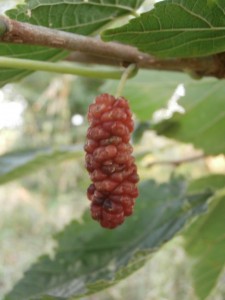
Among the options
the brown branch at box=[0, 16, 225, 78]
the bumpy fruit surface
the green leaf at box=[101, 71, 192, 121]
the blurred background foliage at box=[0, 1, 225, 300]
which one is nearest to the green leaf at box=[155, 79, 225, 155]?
the green leaf at box=[101, 71, 192, 121]

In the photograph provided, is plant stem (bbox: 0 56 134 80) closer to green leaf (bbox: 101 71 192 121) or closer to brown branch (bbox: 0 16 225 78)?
brown branch (bbox: 0 16 225 78)

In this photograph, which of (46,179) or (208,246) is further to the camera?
(46,179)

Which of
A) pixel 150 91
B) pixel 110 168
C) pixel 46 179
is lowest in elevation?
pixel 110 168

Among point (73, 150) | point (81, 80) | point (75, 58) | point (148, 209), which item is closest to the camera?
point (75, 58)

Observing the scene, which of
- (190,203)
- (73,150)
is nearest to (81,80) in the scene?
(73,150)

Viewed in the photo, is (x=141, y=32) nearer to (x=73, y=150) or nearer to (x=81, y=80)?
(x=73, y=150)

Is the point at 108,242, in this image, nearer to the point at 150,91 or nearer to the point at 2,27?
the point at 150,91

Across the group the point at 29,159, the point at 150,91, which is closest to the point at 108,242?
the point at 29,159
